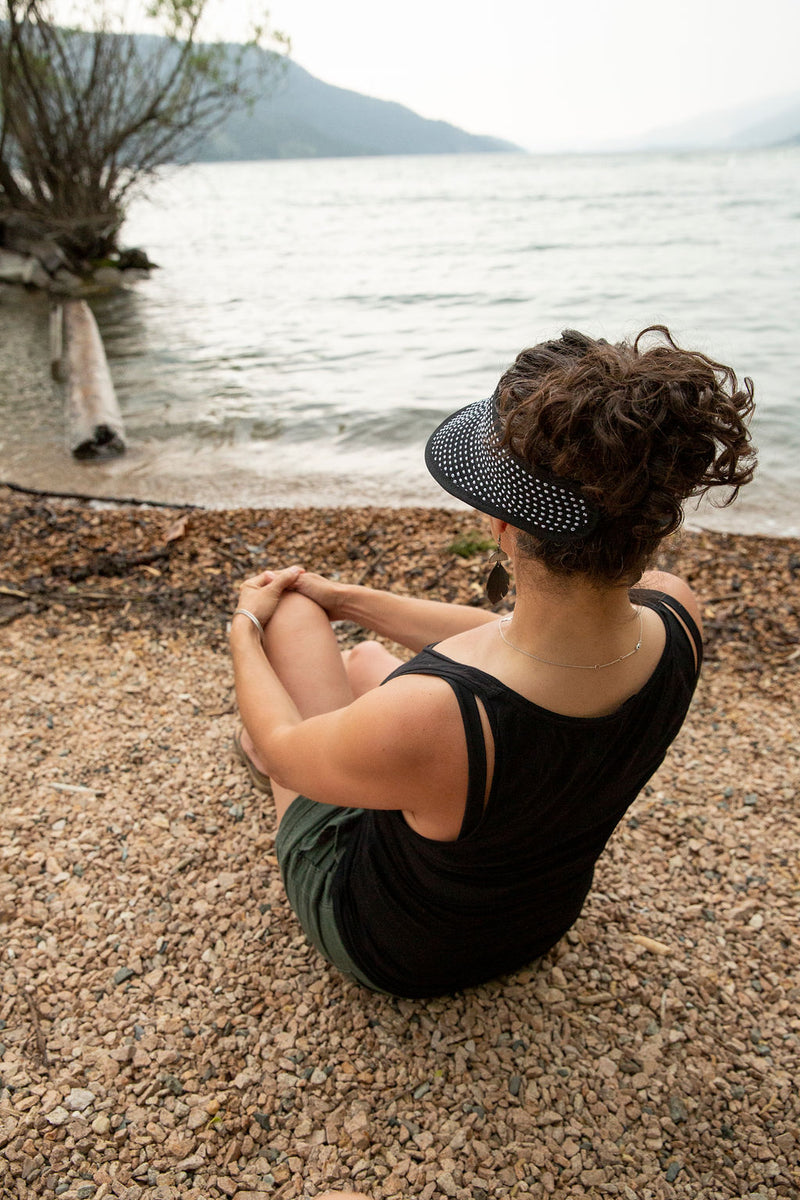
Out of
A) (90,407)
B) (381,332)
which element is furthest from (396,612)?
(381,332)

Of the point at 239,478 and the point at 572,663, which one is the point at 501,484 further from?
the point at 239,478

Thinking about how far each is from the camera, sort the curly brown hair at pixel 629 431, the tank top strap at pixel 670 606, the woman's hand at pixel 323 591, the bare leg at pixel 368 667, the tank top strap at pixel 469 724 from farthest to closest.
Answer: the bare leg at pixel 368 667 < the woman's hand at pixel 323 591 < the tank top strap at pixel 670 606 < the tank top strap at pixel 469 724 < the curly brown hair at pixel 629 431

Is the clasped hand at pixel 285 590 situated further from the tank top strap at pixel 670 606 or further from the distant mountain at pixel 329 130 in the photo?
the distant mountain at pixel 329 130

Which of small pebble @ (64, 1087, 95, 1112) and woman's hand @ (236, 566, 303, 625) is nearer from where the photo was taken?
small pebble @ (64, 1087, 95, 1112)

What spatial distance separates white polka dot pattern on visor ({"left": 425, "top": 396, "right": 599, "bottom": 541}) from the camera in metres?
1.16

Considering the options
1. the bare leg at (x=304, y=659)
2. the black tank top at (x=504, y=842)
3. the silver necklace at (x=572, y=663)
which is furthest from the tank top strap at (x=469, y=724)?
the bare leg at (x=304, y=659)

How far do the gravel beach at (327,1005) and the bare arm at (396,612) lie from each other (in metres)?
0.81

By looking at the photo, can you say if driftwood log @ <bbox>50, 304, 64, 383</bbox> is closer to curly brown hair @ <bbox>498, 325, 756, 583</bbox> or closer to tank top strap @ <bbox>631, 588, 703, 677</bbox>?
tank top strap @ <bbox>631, 588, 703, 677</bbox>

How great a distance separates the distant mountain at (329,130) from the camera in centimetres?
11469

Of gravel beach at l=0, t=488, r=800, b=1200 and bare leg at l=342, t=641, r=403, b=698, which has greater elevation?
bare leg at l=342, t=641, r=403, b=698

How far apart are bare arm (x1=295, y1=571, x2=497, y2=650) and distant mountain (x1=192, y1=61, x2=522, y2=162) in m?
107

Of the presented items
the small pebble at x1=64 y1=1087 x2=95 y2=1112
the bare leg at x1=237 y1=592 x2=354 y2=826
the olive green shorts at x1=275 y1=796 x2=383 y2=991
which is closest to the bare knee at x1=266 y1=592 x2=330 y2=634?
the bare leg at x1=237 y1=592 x2=354 y2=826

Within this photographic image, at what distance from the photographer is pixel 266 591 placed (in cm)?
237

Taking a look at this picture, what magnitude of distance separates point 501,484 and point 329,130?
155396mm
